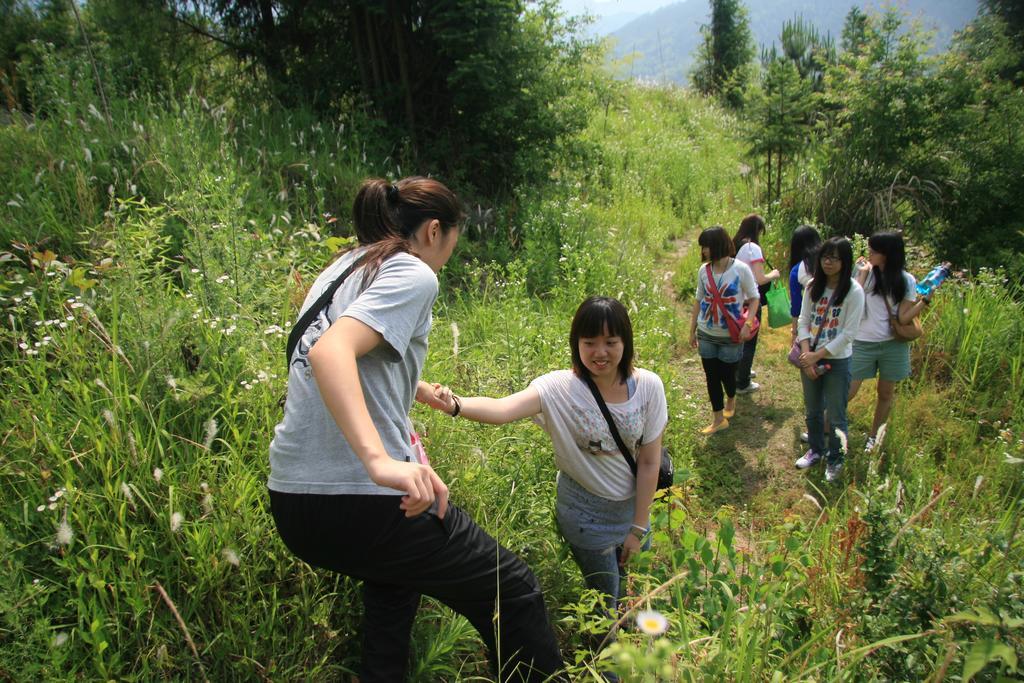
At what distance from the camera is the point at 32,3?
736 centimetres

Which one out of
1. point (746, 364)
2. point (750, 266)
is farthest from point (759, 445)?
point (750, 266)

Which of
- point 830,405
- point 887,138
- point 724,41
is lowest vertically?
point 830,405

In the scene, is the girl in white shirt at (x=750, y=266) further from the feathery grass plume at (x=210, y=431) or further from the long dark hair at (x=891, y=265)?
the feathery grass plume at (x=210, y=431)

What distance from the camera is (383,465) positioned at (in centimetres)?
149

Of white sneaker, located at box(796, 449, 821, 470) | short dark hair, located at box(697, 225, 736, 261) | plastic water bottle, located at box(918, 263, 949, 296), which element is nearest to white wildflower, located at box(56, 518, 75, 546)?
short dark hair, located at box(697, 225, 736, 261)

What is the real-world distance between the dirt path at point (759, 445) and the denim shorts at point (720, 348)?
0.67 metres

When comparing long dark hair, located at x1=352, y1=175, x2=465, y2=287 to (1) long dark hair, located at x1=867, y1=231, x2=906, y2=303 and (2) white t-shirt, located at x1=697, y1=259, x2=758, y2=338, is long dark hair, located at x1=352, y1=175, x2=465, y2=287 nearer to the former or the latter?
(2) white t-shirt, located at x1=697, y1=259, x2=758, y2=338

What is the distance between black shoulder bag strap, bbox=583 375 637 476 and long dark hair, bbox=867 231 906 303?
9.49 feet

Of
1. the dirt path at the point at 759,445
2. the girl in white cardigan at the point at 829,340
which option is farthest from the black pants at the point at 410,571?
the girl in white cardigan at the point at 829,340

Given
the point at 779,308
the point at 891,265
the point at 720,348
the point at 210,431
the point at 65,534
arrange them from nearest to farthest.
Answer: the point at 65,534 → the point at 210,431 → the point at 891,265 → the point at 720,348 → the point at 779,308

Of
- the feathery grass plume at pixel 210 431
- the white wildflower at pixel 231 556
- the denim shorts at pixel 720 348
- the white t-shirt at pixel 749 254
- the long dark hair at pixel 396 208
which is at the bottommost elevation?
the denim shorts at pixel 720 348

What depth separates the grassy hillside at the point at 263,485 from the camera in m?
1.94

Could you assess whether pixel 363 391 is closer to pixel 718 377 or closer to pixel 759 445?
pixel 718 377

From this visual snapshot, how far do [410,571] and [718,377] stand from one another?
12.5 ft
